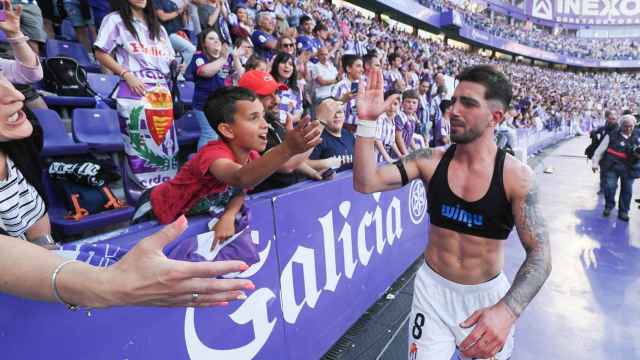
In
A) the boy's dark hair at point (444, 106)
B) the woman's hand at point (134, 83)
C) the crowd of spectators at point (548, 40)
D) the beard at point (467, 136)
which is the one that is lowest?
the boy's dark hair at point (444, 106)

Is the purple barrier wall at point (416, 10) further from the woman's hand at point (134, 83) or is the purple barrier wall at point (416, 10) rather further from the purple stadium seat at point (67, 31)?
the woman's hand at point (134, 83)

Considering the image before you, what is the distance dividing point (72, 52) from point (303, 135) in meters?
4.88

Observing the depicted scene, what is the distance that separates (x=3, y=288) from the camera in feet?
2.79

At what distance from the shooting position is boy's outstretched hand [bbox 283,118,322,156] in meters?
1.49

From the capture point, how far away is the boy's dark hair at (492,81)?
209 cm

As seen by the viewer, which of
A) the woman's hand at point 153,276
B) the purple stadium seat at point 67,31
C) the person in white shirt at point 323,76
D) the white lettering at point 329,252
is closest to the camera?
the woman's hand at point 153,276

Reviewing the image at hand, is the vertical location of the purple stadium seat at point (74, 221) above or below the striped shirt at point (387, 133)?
below

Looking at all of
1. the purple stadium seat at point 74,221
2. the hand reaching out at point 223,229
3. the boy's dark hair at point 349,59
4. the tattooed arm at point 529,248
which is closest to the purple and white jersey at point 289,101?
the boy's dark hair at point 349,59

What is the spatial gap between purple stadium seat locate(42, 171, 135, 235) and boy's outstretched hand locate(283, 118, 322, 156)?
202 cm

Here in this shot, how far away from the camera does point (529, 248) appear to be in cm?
202

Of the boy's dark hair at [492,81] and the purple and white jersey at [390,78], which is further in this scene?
the purple and white jersey at [390,78]

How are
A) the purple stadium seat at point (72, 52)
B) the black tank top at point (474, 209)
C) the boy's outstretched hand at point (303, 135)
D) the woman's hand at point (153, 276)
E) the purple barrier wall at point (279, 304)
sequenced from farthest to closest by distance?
1. the purple stadium seat at point (72, 52)
2. the black tank top at point (474, 209)
3. the boy's outstretched hand at point (303, 135)
4. the purple barrier wall at point (279, 304)
5. the woman's hand at point (153, 276)

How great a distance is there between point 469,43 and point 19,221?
44865mm

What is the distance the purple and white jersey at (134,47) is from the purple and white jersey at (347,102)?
2.43 meters
